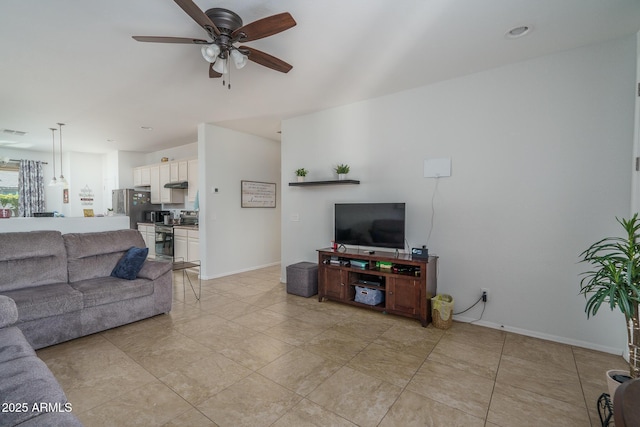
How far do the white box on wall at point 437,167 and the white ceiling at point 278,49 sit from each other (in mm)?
937

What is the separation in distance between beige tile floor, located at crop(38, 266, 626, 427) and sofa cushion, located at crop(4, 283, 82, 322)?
355 mm

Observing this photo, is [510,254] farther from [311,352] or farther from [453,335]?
[311,352]

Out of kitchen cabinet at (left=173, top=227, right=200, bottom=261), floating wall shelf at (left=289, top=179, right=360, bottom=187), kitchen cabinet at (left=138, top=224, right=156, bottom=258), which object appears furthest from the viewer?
kitchen cabinet at (left=138, top=224, right=156, bottom=258)

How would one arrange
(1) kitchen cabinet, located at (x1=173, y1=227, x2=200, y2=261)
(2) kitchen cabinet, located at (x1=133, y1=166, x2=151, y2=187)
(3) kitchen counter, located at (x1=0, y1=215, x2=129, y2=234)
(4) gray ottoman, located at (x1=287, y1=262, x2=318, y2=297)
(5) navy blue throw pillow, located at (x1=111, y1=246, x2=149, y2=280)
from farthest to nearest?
(2) kitchen cabinet, located at (x1=133, y1=166, x2=151, y2=187) → (1) kitchen cabinet, located at (x1=173, y1=227, x2=200, y2=261) → (4) gray ottoman, located at (x1=287, y1=262, x2=318, y2=297) → (5) navy blue throw pillow, located at (x1=111, y1=246, x2=149, y2=280) → (3) kitchen counter, located at (x1=0, y1=215, x2=129, y2=234)

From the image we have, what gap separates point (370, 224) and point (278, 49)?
7.25 ft

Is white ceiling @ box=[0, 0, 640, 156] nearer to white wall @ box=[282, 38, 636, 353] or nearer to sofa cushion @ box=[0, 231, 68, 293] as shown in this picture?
white wall @ box=[282, 38, 636, 353]

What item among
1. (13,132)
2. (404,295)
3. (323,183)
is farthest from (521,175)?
(13,132)

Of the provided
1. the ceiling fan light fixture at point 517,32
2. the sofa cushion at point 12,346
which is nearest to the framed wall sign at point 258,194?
the sofa cushion at point 12,346

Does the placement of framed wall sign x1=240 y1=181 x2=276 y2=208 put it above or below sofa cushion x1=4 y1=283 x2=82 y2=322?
above

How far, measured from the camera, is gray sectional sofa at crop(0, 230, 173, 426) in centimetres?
247

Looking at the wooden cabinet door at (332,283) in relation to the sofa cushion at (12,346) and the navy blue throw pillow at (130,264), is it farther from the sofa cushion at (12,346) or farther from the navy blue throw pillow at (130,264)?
the sofa cushion at (12,346)

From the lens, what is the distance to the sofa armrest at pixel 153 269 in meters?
3.31

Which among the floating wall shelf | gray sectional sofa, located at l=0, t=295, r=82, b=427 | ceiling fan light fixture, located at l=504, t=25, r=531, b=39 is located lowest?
gray sectional sofa, located at l=0, t=295, r=82, b=427

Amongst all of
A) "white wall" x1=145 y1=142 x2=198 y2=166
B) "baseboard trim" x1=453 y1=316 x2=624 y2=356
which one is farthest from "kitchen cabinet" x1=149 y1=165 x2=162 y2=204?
"baseboard trim" x1=453 y1=316 x2=624 y2=356
